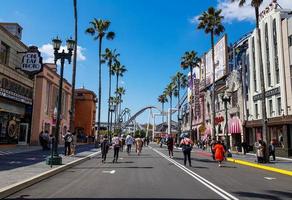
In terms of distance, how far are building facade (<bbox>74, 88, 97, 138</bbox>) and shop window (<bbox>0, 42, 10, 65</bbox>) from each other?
47.3 metres

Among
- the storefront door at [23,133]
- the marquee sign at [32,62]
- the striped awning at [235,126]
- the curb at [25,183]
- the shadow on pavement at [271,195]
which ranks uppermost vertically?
the marquee sign at [32,62]

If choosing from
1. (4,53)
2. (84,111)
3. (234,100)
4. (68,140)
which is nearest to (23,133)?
(4,53)

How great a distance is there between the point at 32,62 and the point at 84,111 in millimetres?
46625

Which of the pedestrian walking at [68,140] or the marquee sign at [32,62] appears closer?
the pedestrian walking at [68,140]

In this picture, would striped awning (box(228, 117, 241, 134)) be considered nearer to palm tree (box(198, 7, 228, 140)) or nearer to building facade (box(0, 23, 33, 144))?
palm tree (box(198, 7, 228, 140))

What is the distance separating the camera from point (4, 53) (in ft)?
110

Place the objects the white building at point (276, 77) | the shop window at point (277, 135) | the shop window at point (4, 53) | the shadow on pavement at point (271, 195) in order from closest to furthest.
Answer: the shadow on pavement at point (271, 195) < the shop window at point (4, 53) < the white building at point (276, 77) < the shop window at point (277, 135)

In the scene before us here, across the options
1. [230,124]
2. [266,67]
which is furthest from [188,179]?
[230,124]

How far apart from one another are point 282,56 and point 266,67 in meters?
3.82

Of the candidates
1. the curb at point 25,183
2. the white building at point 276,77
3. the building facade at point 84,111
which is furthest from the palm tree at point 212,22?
the building facade at point 84,111

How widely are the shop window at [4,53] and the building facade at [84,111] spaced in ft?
155

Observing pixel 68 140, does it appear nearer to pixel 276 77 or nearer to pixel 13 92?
pixel 13 92

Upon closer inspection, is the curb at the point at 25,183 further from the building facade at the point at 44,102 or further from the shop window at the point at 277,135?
the shop window at the point at 277,135

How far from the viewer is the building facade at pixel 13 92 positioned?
32.9 meters
